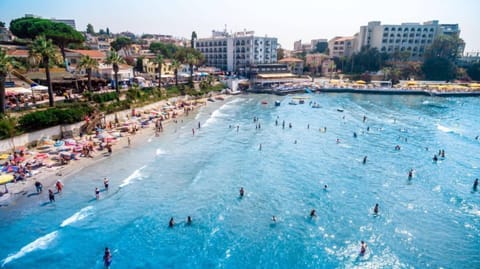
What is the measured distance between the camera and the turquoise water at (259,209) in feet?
66.3

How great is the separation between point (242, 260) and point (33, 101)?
136 ft

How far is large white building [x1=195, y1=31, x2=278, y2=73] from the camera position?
114 m

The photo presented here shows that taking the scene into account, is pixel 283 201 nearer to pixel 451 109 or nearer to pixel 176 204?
pixel 176 204

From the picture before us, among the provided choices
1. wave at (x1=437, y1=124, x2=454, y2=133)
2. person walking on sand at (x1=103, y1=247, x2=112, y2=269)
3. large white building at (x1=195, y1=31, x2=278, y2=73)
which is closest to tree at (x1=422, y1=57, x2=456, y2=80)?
large white building at (x1=195, y1=31, x2=278, y2=73)

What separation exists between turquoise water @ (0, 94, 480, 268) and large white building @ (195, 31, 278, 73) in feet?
242

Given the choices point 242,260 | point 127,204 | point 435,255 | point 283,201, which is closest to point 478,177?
point 435,255

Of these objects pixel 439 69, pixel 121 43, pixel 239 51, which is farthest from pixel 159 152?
pixel 439 69

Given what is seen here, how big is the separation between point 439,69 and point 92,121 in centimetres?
12800

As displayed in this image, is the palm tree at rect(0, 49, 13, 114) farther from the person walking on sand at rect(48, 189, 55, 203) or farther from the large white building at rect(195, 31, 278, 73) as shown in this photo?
the large white building at rect(195, 31, 278, 73)

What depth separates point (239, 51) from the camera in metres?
116

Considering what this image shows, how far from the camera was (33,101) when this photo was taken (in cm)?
4425

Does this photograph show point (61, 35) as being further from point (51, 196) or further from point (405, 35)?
point (405, 35)

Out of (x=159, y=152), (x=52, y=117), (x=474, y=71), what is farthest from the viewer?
(x=474, y=71)

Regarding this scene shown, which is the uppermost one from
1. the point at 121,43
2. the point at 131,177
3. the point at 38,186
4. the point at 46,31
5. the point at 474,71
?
the point at 121,43
